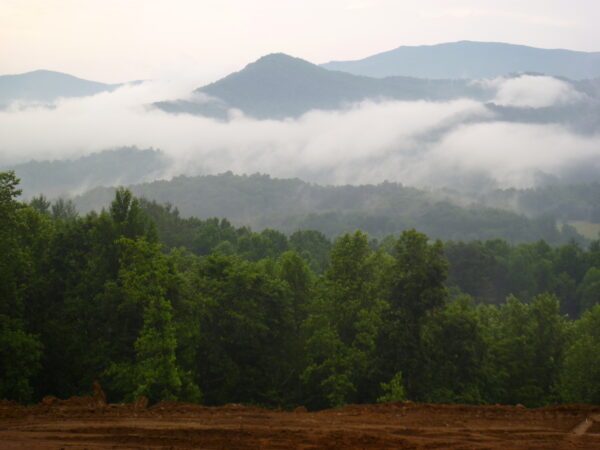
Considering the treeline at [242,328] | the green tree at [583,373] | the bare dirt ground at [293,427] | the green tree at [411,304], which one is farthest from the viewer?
the green tree at [583,373]

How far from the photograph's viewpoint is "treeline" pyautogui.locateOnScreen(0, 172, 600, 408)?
1248 inches

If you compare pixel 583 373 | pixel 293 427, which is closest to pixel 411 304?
pixel 583 373

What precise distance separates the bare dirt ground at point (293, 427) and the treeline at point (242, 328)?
27.2ft

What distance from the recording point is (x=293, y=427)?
19469mm

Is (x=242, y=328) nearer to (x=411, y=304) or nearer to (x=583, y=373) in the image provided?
(x=411, y=304)

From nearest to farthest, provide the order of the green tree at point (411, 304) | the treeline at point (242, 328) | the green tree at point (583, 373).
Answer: the treeline at point (242, 328) < the green tree at point (411, 304) < the green tree at point (583, 373)

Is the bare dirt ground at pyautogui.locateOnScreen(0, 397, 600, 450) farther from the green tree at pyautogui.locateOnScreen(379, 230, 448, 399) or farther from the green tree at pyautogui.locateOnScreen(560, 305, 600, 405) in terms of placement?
the green tree at pyautogui.locateOnScreen(560, 305, 600, 405)

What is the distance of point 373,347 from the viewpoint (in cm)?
3444

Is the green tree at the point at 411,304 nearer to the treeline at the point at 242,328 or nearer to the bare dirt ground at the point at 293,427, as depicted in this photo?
the treeline at the point at 242,328

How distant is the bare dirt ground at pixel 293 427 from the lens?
1766cm

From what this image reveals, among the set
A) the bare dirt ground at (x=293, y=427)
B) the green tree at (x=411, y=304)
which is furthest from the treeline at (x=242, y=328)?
the bare dirt ground at (x=293, y=427)

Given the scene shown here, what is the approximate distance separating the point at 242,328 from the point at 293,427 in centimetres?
1742

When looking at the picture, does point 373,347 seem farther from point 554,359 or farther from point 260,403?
point 554,359

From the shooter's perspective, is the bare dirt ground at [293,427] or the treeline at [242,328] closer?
the bare dirt ground at [293,427]
